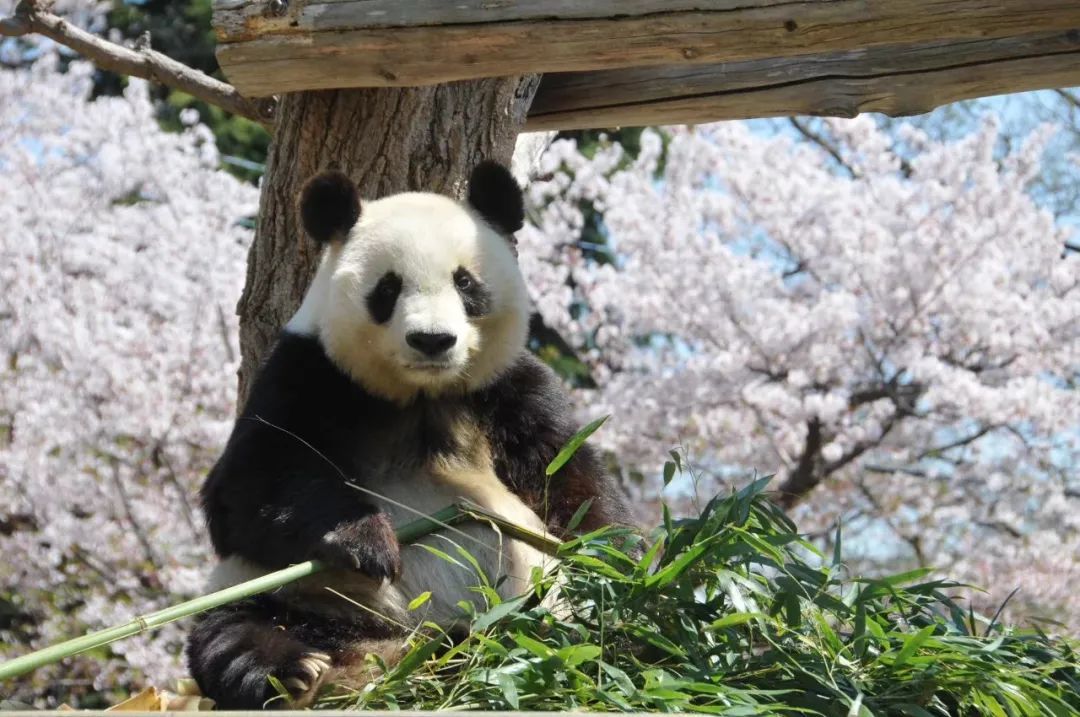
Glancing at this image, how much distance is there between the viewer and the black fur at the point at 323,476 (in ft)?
9.57

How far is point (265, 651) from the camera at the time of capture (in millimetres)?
2855

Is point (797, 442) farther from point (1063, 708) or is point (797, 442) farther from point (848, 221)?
point (1063, 708)

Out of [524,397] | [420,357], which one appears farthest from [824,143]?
[420,357]

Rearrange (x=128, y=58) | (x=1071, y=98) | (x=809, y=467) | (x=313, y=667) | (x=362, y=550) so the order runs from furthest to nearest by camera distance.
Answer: (x=1071, y=98) → (x=809, y=467) → (x=128, y=58) → (x=362, y=550) → (x=313, y=667)

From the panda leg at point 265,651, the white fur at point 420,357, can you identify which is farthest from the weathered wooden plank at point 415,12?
the panda leg at point 265,651

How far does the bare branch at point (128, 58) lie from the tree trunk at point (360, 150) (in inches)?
23.1

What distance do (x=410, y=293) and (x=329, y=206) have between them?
1.30 feet

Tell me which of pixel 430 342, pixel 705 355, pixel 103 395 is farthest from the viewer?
pixel 705 355

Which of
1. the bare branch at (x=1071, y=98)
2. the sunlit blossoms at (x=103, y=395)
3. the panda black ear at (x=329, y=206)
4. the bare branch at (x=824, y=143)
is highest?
the bare branch at (x=1071, y=98)

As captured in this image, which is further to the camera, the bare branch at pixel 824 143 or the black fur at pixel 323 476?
the bare branch at pixel 824 143

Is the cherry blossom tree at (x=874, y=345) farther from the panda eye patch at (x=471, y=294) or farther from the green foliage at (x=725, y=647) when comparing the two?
the green foliage at (x=725, y=647)

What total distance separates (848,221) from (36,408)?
555 centimetres

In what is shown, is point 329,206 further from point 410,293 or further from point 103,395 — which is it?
point 103,395

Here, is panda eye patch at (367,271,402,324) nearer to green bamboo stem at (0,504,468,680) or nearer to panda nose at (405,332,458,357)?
panda nose at (405,332,458,357)
